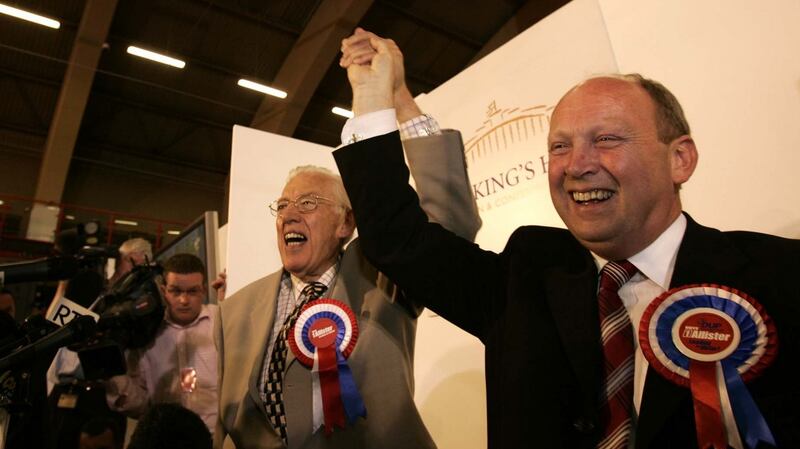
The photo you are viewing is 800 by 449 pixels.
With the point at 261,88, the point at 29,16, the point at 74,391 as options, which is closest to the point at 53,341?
the point at 74,391

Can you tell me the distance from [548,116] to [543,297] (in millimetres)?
1173

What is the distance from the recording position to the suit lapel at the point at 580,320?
35.7 inches

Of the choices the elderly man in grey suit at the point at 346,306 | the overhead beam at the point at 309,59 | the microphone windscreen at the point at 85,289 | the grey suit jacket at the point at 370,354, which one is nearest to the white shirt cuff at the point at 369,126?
the elderly man in grey suit at the point at 346,306

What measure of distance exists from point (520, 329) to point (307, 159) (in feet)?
7.82

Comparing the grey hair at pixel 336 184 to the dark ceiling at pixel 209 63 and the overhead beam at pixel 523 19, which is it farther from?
the overhead beam at pixel 523 19

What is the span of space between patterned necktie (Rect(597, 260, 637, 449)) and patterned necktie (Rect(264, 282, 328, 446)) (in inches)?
32.7

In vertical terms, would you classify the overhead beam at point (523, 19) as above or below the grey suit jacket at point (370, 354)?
above

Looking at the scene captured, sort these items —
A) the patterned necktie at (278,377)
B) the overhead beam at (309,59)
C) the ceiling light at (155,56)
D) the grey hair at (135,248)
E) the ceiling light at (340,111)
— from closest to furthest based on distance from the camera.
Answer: the patterned necktie at (278,377) → the grey hair at (135,248) → the overhead beam at (309,59) → the ceiling light at (155,56) → the ceiling light at (340,111)

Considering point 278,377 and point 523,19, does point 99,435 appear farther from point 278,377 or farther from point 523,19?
point 523,19

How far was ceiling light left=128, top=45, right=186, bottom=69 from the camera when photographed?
29.0ft

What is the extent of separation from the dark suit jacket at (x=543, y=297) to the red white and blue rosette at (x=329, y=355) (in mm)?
298

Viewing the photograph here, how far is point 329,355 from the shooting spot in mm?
1342

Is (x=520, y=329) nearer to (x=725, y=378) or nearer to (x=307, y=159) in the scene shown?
(x=725, y=378)

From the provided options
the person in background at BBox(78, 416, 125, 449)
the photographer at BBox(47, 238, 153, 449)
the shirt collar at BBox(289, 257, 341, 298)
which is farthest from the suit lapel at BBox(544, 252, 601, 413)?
the person in background at BBox(78, 416, 125, 449)
